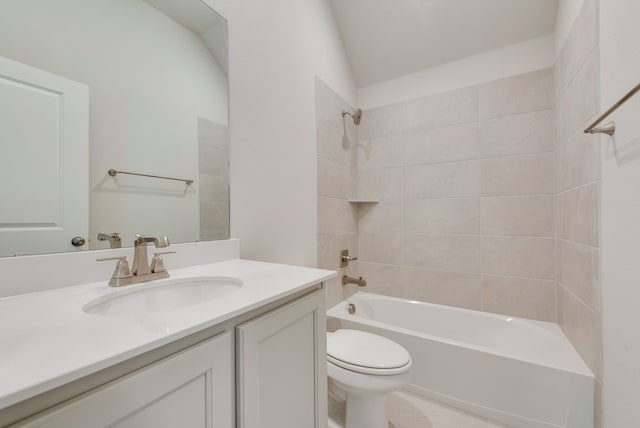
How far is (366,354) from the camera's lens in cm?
126

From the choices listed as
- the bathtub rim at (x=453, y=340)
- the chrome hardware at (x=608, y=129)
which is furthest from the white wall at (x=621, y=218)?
the bathtub rim at (x=453, y=340)

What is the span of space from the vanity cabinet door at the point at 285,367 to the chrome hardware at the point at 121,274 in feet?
1.41

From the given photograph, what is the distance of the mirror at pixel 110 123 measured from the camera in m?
0.71

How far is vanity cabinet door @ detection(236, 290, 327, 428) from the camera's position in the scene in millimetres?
613

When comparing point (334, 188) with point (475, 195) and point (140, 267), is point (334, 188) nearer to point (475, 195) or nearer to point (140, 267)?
point (475, 195)

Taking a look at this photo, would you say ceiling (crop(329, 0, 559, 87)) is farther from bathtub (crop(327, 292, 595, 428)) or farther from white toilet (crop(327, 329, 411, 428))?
white toilet (crop(327, 329, 411, 428))

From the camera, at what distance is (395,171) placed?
222 cm

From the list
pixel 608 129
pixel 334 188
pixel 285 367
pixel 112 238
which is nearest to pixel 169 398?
pixel 285 367

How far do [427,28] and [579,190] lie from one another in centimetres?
145

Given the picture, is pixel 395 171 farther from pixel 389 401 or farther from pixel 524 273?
pixel 389 401

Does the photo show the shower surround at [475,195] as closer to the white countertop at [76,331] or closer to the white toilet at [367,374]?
the white toilet at [367,374]

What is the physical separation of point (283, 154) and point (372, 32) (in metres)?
1.31

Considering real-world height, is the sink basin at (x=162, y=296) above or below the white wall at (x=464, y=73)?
below

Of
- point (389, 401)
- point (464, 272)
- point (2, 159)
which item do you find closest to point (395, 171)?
point (464, 272)
